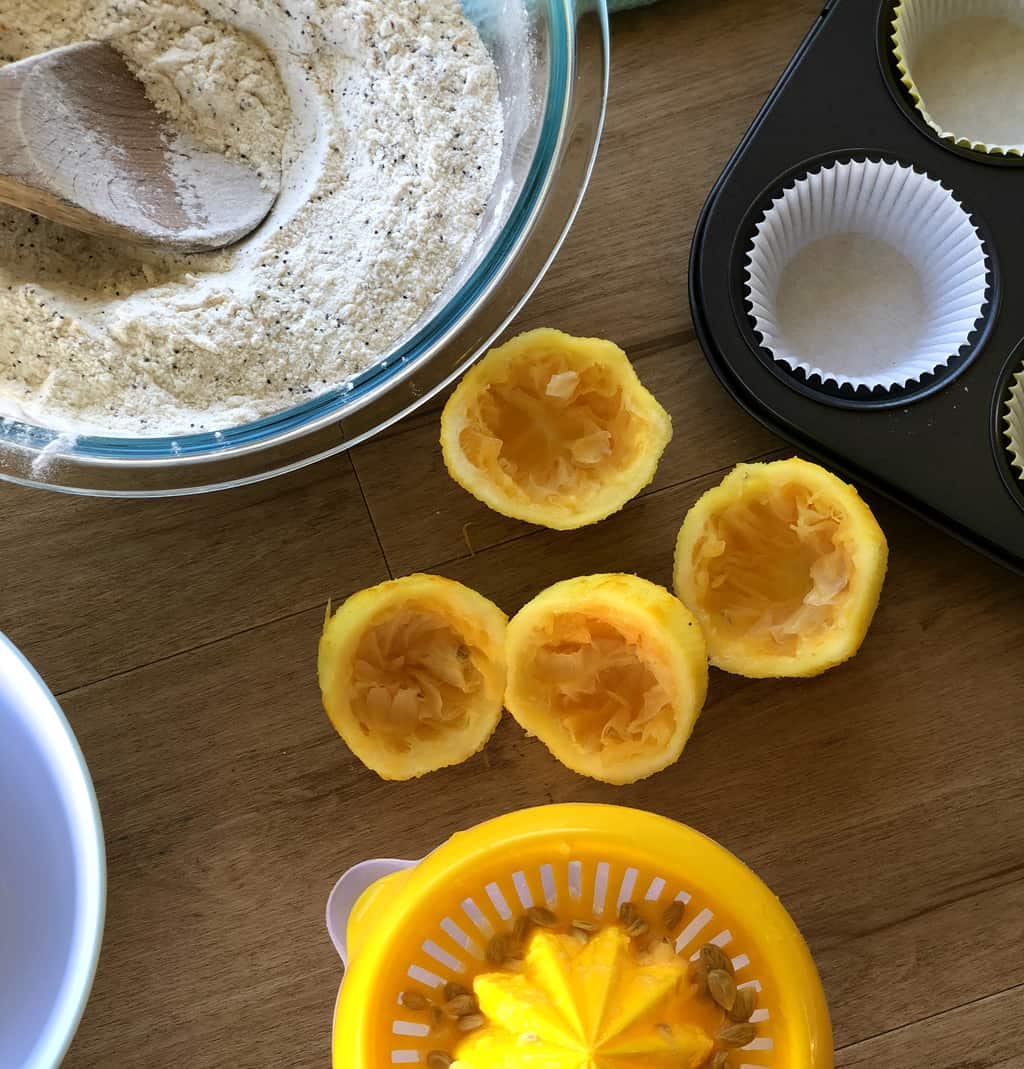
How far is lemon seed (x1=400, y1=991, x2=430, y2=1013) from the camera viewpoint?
0.76 metres

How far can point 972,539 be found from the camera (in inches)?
34.8

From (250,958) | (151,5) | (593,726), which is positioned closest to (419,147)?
(151,5)

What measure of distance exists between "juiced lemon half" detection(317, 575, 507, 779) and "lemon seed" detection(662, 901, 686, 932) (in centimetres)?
20

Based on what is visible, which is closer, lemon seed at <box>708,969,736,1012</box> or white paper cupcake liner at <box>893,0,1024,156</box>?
lemon seed at <box>708,969,736,1012</box>

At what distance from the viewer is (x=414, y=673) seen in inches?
35.5

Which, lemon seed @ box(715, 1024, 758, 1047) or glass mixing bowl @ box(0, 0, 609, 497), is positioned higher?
glass mixing bowl @ box(0, 0, 609, 497)

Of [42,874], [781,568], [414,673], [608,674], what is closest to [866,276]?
[781,568]

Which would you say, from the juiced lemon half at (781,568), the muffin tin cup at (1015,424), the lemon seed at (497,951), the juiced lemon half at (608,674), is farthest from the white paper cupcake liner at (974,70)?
the lemon seed at (497,951)

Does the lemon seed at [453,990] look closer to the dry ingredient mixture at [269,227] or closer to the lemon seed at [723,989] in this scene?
the lemon seed at [723,989]

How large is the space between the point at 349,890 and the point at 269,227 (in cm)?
56

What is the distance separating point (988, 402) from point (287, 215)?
0.62 metres

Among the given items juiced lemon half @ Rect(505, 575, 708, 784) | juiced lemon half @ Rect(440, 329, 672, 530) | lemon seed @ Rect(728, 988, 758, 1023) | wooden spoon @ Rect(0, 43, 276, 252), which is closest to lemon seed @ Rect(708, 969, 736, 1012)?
lemon seed @ Rect(728, 988, 758, 1023)

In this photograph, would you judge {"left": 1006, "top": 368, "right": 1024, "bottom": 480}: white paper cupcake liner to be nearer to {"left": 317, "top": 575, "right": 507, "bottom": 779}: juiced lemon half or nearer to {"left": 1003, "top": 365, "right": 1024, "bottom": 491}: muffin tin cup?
{"left": 1003, "top": 365, "right": 1024, "bottom": 491}: muffin tin cup

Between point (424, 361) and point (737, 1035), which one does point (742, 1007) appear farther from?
point (424, 361)
